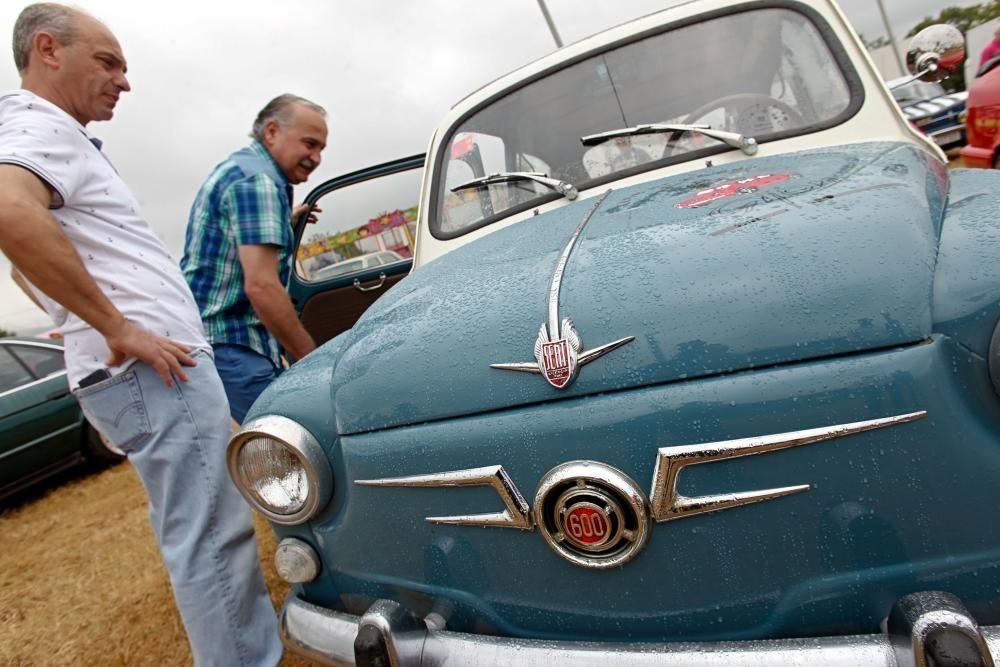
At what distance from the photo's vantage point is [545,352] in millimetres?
1103

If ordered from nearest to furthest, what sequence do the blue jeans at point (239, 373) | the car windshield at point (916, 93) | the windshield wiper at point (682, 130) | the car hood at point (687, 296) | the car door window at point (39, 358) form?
the car hood at point (687, 296) < the windshield wiper at point (682, 130) < the blue jeans at point (239, 373) < the car door window at point (39, 358) < the car windshield at point (916, 93)

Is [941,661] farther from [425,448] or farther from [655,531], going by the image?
[425,448]

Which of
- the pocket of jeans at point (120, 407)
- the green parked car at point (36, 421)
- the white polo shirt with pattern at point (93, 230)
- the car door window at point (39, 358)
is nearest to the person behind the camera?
the white polo shirt with pattern at point (93, 230)

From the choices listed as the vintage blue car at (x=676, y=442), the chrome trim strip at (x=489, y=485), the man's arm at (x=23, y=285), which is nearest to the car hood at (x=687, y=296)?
the vintage blue car at (x=676, y=442)

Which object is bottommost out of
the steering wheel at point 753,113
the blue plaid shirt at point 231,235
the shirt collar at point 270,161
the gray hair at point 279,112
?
the steering wheel at point 753,113

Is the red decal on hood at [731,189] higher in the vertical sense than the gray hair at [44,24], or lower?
lower

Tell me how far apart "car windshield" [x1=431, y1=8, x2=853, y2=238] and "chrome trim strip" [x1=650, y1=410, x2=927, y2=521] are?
1222mm

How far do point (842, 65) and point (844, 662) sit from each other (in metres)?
1.83

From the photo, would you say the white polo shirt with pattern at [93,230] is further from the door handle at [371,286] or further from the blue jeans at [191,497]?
the door handle at [371,286]

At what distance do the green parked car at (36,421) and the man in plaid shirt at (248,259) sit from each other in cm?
349

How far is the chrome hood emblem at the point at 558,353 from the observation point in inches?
42.3

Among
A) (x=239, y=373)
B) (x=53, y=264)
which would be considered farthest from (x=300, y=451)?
(x=239, y=373)

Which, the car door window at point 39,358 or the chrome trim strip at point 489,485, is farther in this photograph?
the car door window at point 39,358

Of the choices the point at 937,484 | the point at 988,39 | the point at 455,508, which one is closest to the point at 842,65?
the point at 937,484
